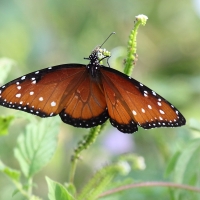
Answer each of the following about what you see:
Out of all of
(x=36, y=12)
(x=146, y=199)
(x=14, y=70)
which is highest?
(x=36, y=12)

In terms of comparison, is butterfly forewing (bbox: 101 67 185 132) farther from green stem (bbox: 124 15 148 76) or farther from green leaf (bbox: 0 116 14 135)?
green leaf (bbox: 0 116 14 135)

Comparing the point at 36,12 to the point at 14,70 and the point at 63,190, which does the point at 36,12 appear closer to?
the point at 14,70

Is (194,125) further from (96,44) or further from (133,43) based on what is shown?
(96,44)

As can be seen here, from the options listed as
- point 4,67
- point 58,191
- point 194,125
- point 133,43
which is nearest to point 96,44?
point 4,67

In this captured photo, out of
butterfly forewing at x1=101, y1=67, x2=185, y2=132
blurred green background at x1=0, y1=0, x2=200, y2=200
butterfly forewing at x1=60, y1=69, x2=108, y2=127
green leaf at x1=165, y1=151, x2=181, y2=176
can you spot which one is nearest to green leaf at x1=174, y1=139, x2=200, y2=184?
green leaf at x1=165, y1=151, x2=181, y2=176

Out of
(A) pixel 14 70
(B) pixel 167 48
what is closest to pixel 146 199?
(A) pixel 14 70

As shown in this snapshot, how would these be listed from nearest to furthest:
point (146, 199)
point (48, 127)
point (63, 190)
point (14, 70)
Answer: point (63, 190), point (48, 127), point (146, 199), point (14, 70)
